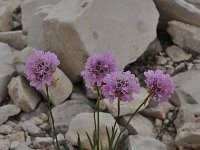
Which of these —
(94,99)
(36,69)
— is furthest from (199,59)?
(36,69)

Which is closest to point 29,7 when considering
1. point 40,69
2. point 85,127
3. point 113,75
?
point 85,127

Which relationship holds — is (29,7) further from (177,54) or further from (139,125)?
(139,125)

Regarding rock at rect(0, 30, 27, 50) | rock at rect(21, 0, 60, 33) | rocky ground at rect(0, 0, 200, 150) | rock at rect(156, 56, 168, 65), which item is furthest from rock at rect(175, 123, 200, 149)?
rock at rect(21, 0, 60, 33)

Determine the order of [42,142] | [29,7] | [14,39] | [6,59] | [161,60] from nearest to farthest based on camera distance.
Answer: [42,142] < [6,59] < [161,60] < [14,39] < [29,7]

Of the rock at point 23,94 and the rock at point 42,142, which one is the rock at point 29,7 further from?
the rock at point 42,142

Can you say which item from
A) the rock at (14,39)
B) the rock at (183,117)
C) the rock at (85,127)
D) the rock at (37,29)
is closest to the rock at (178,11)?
the rock at (37,29)
